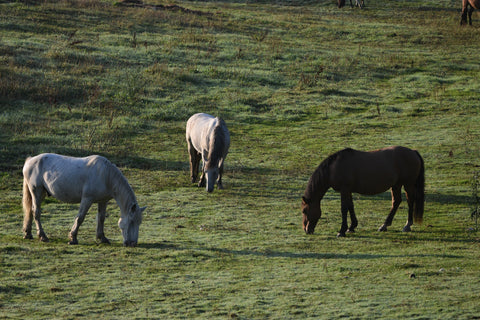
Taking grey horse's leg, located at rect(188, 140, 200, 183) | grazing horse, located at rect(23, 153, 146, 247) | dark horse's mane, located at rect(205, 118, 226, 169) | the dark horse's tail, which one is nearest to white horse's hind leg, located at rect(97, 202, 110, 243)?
grazing horse, located at rect(23, 153, 146, 247)

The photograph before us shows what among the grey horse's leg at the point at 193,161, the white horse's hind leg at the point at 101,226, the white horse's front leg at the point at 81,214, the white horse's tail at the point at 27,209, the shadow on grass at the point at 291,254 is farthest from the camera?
the grey horse's leg at the point at 193,161

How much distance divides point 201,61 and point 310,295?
2381cm

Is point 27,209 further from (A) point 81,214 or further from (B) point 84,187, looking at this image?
(B) point 84,187

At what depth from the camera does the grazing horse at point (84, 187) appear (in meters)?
12.2

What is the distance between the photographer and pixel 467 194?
16.4 m

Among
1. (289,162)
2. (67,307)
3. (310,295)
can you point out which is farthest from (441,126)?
(67,307)

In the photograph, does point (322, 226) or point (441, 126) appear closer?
point (322, 226)

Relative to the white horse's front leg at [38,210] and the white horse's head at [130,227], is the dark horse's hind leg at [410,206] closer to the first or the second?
the white horse's head at [130,227]

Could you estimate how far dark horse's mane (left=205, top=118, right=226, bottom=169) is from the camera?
16938 mm

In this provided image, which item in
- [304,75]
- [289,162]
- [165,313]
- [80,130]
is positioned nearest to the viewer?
[165,313]

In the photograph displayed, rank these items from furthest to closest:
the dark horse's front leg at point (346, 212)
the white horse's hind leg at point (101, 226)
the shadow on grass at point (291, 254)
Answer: the dark horse's front leg at point (346, 212) < the white horse's hind leg at point (101, 226) < the shadow on grass at point (291, 254)

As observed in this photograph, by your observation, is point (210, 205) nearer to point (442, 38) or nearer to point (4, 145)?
point (4, 145)

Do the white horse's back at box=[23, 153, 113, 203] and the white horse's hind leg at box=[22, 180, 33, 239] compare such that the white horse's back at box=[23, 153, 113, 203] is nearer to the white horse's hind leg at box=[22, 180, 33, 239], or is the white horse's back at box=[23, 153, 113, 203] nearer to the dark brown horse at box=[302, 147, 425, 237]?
the white horse's hind leg at box=[22, 180, 33, 239]

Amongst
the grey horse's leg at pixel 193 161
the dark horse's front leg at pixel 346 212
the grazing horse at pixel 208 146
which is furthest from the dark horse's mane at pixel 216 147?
the dark horse's front leg at pixel 346 212
